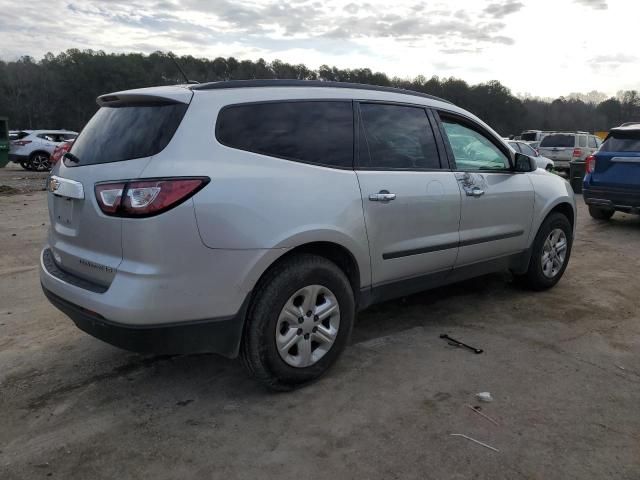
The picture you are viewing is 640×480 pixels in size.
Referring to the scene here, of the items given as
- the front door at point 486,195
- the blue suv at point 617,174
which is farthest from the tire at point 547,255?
the blue suv at point 617,174

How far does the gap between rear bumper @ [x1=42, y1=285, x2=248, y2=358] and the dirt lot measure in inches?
17.0

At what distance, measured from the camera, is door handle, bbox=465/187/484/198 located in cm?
429

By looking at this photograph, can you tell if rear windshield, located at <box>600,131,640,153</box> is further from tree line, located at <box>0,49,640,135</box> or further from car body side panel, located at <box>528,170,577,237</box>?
tree line, located at <box>0,49,640,135</box>

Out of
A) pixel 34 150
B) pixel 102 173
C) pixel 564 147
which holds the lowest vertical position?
pixel 34 150

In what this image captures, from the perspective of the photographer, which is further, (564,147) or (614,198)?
(564,147)

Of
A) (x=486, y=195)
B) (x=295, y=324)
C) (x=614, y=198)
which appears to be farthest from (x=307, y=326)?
(x=614, y=198)

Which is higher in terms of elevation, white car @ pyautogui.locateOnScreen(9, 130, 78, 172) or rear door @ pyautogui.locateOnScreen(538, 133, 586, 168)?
rear door @ pyautogui.locateOnScreen(538, 133, 586, 168)

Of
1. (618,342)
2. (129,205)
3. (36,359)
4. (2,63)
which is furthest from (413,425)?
(2,63)

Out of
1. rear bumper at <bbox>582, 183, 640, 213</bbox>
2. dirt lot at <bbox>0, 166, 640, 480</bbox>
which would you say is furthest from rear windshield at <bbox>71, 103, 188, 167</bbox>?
rear bumper at <bbox>582, 183, 640, 213</bbox>

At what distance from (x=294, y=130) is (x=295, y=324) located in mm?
1166

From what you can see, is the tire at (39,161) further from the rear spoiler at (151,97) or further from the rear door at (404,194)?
the rear door at (404,194)

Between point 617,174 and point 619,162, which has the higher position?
point 619,162

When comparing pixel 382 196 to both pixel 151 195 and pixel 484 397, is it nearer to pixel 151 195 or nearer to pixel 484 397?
pixel 484 397

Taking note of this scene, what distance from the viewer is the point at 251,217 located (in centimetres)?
294
